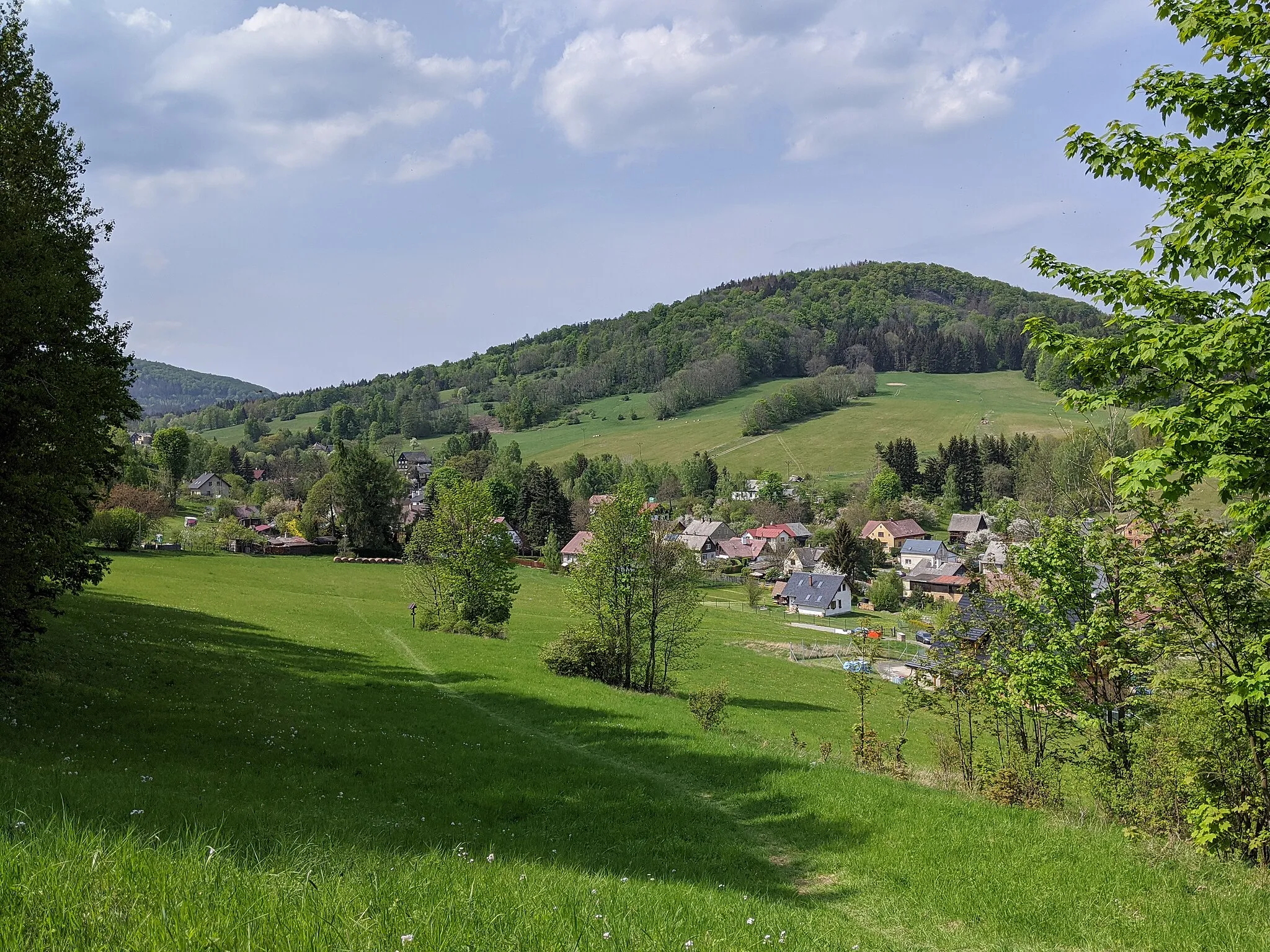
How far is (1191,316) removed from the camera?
9320 millimetres

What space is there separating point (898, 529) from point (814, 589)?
39778mm

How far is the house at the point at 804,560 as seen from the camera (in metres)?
117

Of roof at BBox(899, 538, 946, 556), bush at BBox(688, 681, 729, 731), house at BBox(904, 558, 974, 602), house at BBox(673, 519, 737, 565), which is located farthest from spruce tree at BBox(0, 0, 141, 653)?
roof at BBox(899, 538, 946, 556)

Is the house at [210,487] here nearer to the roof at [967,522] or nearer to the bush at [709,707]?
the roof at [967,522]

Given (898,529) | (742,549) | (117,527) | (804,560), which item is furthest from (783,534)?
(117,527)

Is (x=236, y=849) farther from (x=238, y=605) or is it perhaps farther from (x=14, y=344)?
(x=238, y=605)

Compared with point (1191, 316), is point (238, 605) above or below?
below

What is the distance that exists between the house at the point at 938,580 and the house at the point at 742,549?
1112 inches

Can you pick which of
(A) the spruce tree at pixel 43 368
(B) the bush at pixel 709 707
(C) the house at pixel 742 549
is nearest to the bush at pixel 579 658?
(B) the bush at pixel 709 707

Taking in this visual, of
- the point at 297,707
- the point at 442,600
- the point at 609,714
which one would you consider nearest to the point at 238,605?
the point at 442,600

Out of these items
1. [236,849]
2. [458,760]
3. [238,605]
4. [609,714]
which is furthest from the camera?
[238,605]

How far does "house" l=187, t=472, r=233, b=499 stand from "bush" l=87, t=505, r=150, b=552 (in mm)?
72046

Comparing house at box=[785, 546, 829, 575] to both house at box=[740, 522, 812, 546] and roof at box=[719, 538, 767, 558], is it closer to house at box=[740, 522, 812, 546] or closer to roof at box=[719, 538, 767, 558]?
house at box=[740, 522, 812, 546]

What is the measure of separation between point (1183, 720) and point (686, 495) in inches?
5840
